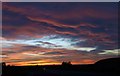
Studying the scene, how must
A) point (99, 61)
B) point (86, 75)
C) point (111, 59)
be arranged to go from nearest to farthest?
point (86, 75)
point (111, 59)
point (99, 61)

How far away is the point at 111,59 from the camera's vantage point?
83.5 ft

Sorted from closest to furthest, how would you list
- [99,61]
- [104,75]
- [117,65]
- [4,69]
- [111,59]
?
[104,75] → [117,65] → [111,59] → [99,61] → [4,69]

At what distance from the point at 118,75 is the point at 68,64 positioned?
16.9 m

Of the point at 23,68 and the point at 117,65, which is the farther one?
the point at 23,68

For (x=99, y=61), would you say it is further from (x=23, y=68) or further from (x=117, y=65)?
(x=23, y=68)

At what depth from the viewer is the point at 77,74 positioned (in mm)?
18969

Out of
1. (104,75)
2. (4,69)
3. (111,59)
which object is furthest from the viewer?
(4,69)

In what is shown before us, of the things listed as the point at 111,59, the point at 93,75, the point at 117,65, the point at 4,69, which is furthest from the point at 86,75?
the point at 4,69

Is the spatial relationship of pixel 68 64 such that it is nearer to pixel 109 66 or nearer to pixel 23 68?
pixel 23 68

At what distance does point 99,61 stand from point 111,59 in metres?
2.77

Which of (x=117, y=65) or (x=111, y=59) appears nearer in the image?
(x=117, y=65)

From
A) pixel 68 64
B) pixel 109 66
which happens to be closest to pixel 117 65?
pixel 109 66

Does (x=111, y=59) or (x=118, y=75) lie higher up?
(x=111, y=59)

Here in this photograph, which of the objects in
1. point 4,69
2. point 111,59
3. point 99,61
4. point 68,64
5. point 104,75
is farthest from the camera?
point 68,64
